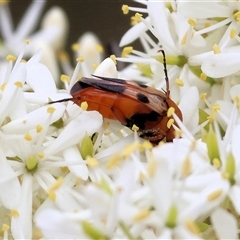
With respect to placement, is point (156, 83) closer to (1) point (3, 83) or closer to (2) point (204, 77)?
(2) point (204, 77)

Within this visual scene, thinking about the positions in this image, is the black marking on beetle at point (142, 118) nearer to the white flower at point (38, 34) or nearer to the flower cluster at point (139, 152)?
the flower cluster at point (139, 152)

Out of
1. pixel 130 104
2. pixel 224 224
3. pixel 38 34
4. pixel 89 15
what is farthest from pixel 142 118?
pixel 89 15

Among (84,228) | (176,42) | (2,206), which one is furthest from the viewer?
(176,42)

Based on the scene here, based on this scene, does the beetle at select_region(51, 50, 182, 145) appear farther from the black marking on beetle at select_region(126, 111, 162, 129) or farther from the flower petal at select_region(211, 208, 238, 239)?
the flower petal at select_region(211, 208, 238, 239)

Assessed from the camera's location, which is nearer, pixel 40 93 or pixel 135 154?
pixel 135 154

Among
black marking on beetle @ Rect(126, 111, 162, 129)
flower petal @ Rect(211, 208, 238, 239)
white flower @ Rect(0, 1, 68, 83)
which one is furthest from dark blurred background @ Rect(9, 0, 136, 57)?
flower petal @ Rect(211, 208, 238, 239)

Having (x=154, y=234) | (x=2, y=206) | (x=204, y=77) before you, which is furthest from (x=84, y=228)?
(x=204, y=77)

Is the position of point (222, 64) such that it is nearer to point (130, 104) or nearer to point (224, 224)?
point (130, 104)
